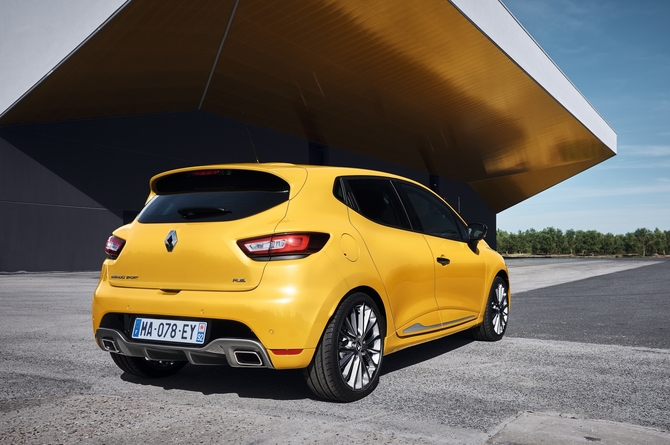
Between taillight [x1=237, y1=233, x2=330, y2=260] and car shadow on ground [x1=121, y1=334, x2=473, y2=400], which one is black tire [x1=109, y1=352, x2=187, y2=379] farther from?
taillight [x1=237, y1=233, x2=330, y2=260]

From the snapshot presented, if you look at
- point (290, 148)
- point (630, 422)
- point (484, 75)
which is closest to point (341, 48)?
point (484, 75)

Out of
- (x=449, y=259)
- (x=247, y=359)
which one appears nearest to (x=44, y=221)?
(x=449, y=259)

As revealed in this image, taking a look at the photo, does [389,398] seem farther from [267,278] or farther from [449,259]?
[449,259]

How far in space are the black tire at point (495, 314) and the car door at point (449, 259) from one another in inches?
10.3

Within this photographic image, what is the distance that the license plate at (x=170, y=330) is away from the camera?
379 centimetres

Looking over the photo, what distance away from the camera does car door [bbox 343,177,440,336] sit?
439 cm

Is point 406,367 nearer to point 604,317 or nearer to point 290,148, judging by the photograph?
point 604,317

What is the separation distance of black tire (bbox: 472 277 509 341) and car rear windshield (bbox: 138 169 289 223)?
3.13 meters

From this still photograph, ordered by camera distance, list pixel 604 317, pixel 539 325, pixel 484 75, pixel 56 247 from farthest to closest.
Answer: pixel 484 75 → pixel 56 247 → pixel 604 317 → pixel 539 325

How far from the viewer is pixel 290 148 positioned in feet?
108

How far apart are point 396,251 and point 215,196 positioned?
1.37m

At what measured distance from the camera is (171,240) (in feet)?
13.2

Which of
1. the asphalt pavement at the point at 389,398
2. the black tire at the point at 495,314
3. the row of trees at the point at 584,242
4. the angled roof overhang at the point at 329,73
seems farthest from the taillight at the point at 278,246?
the row of trees at the point at 584,242

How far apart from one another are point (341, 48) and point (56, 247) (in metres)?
13.0
